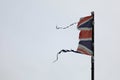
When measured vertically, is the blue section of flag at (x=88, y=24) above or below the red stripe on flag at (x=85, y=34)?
above

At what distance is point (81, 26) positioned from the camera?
5117 millimetres

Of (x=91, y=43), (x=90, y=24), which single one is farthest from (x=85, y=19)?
(x=91, y=43)

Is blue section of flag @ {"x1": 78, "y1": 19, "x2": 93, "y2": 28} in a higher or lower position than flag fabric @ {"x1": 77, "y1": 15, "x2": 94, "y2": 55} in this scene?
higher

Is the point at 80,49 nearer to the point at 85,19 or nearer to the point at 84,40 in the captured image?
the point at 84,40

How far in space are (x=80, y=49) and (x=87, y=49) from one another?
14cm

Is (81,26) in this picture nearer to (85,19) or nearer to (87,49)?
(85,19)

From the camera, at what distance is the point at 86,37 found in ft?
16.5

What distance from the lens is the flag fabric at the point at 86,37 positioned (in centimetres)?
500

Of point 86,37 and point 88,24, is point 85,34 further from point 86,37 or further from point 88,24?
point 88,24

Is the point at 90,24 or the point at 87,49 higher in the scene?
the point at 90,24

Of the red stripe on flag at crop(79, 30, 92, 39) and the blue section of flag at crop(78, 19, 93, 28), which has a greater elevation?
the blue section of flag at crop(78, 19, 93, 28)

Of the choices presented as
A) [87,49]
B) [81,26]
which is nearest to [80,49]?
[87,49]

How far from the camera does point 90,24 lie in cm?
507

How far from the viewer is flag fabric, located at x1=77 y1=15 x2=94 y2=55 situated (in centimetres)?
500
